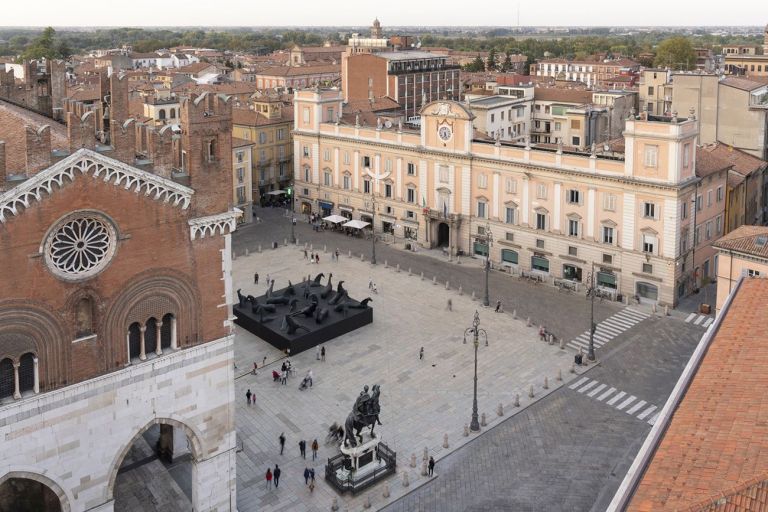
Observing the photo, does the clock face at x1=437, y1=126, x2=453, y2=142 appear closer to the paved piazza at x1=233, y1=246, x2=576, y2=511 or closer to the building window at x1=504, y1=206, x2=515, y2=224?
the building window at x1=504, y1=206, x2=515, y2=224

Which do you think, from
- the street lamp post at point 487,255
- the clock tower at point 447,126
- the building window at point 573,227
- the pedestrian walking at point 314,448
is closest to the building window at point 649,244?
the building window at point 573,227

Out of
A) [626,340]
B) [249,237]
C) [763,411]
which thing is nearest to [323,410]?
[626,340]

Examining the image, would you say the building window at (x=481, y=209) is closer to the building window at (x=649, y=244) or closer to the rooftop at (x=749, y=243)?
the building window at (x=649, y=244)

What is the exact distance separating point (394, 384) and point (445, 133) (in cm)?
3382

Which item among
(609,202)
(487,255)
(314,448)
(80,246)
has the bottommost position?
(314,448)

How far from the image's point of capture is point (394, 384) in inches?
1891

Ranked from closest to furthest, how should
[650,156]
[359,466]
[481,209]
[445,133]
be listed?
[359,466] → [650,156] → [481,209] → [445,133]

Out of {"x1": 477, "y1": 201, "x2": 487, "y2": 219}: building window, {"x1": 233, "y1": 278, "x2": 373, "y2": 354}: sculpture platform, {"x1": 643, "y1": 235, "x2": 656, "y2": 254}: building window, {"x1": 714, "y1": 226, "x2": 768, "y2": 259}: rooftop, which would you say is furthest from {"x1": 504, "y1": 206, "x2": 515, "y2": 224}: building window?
{"x1": 714, "y1": 226, "x2": 768, "y2": 259}: rooftop

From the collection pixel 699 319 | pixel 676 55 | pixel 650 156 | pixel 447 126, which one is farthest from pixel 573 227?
pixel 676 55

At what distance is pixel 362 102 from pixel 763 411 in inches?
3541

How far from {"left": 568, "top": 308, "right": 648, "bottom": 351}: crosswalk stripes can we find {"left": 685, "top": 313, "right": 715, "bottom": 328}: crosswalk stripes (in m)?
3.13

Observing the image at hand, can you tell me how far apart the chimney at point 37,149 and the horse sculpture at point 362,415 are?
17353 millimetres

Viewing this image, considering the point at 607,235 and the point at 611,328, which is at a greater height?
the point at 607,235

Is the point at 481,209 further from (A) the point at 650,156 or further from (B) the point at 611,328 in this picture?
(B) the point at 611,328
